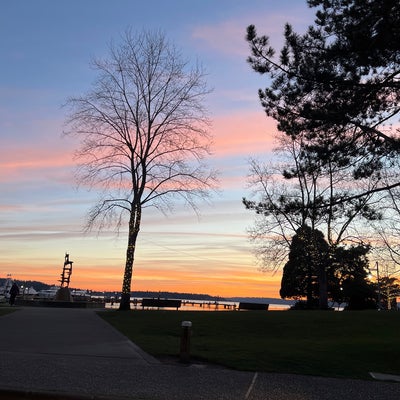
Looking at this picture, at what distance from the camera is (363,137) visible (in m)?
14.1

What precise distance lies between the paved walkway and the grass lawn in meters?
0.90

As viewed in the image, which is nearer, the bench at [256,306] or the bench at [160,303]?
the bench at [160,303]

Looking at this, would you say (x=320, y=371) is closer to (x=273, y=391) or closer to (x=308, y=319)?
(x=273, y=391)

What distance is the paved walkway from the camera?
7105mm

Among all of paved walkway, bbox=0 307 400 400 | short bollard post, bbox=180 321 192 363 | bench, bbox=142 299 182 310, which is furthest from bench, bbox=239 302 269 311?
short bollard post, bbox=180 321 192 363

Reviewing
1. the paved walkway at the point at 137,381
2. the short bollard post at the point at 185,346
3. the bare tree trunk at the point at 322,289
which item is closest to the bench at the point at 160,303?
the bare tree trunk at the point at 322,289

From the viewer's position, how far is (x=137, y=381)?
25.8ft

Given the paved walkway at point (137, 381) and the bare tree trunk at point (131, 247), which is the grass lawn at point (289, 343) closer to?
the paved walkway at point (137, 381)

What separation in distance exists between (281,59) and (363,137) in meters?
3.48

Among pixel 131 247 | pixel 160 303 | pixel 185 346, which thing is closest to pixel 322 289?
pixel 160 303

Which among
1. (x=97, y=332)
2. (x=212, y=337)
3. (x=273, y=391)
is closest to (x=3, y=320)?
(x=97, y=332)

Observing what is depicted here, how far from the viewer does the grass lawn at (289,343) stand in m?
10.3

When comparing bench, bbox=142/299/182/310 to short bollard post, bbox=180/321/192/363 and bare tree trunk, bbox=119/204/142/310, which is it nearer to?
bare tree trunk, bbox=119/204/142/310

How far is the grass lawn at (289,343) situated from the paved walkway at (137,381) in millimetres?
896
